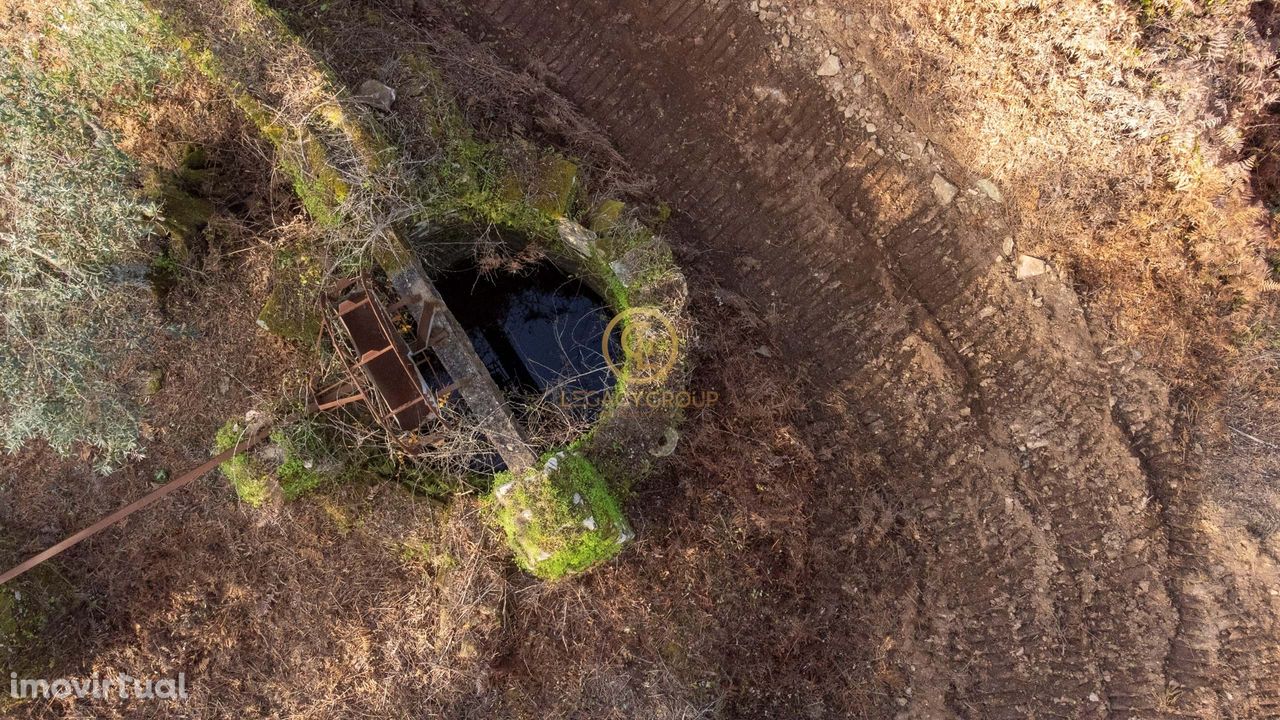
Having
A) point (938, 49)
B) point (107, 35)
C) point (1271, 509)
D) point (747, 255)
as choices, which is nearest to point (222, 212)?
point (107, 35)

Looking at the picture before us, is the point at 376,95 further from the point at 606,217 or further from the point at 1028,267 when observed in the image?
the point at 1028,267

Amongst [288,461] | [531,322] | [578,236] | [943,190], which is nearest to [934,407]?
[943,190]

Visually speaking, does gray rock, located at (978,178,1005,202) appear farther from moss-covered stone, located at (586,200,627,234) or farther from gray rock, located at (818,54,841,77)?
moss-covered stone, located at (586,200,627,234)

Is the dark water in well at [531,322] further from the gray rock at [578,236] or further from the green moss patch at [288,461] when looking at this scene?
the green moss patch at [288,461]

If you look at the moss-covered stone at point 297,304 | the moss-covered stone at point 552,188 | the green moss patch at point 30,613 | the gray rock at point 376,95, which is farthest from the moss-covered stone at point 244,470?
the moss-covered stone at point 552,188

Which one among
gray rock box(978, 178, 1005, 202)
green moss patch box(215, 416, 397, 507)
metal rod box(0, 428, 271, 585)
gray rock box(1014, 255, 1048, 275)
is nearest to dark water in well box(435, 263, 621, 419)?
green moss patch box(215, 416, 397, 507)
